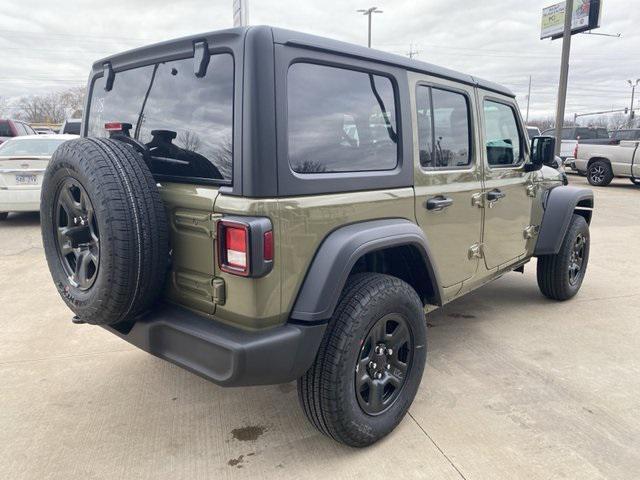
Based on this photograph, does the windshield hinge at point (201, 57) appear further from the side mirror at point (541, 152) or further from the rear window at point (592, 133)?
the rear window at point (592, 133)

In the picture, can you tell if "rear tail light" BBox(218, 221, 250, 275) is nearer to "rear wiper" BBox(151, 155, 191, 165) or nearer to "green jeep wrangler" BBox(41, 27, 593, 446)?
"green jeep wrangler" BBox(41, 27, 593, 446)

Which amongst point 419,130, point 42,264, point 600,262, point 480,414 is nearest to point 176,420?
point 480,414

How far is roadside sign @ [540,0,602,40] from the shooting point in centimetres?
2255

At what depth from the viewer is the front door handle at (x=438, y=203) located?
2814 mm

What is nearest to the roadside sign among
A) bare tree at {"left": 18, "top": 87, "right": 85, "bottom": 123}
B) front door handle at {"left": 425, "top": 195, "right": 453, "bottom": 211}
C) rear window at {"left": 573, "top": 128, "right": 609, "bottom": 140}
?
rear window at {"left": 573, "top": 128, "right": 609, "bottom": 140}

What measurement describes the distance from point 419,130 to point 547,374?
1792 millimetres

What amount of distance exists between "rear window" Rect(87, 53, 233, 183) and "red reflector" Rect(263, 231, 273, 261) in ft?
0.99

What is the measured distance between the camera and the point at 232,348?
1986 mm

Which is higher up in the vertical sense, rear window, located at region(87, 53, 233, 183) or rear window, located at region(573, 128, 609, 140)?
rear window, located at region(573, 128, 609, 140)

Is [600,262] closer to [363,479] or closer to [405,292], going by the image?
[405,292]

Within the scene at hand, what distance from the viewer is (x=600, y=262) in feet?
20.0

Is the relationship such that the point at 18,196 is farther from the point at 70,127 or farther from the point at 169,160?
the point at 70,127

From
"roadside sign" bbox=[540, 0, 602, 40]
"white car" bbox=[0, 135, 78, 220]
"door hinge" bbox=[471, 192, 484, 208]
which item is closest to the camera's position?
"door hinge" bbox=[471, 192, 484, 208]

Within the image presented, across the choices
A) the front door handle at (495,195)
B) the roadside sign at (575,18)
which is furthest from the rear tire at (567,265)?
the roadside sign at (575,18)
